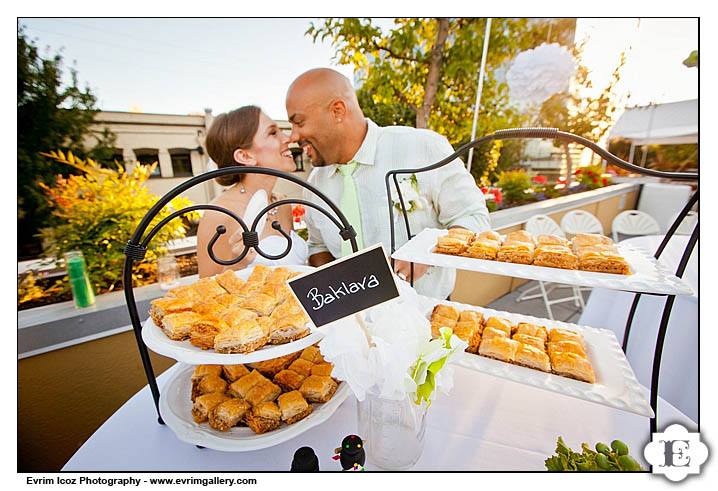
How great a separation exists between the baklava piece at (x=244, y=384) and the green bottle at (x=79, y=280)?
1496mm

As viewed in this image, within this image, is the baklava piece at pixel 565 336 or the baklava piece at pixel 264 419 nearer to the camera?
the baklava piece at pixel 264 419

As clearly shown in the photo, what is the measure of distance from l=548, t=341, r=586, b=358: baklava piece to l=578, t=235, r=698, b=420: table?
63 cm

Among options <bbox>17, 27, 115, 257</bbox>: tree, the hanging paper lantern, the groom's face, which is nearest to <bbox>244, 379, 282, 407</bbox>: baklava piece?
the groom's face

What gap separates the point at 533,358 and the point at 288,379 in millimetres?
638

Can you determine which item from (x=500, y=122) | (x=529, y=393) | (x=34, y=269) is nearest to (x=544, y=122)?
(x=500, y=122)

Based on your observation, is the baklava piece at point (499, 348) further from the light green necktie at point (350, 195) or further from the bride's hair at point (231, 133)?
the bride's hair at point (231, 133)

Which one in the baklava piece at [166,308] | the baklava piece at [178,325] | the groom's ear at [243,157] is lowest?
the baklava piece at [178,325]

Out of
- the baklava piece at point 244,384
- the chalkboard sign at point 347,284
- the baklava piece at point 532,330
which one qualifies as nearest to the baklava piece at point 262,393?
the baklava piece at point 244,384

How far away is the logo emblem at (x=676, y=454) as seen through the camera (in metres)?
0.64

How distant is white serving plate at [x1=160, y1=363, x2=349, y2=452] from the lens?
25.6 inches

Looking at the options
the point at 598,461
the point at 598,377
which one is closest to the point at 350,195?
the point at 598,377

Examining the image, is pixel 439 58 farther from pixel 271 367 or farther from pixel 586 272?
pixel 271 367

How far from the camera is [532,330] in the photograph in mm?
920
